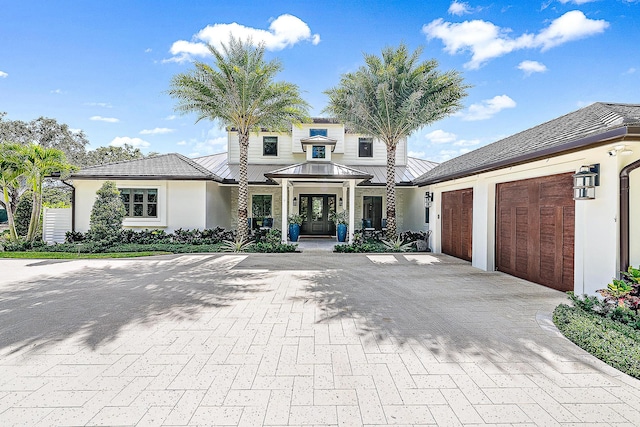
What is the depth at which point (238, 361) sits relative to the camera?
3.64 m

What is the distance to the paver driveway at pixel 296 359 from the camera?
106 inches

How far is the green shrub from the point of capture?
12898mm

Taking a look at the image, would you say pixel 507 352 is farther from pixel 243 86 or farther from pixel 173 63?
pixel 173 63

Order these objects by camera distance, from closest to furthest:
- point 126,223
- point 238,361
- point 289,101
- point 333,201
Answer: point 238,361, point 289,101, point 126,223, point 333,201

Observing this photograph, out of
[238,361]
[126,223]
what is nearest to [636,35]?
[238,361]

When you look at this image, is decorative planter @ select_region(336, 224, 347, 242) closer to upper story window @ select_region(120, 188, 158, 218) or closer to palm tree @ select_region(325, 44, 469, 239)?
palm tree @ select_region(325, 44, 469, 239)

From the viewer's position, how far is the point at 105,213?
12922 mm

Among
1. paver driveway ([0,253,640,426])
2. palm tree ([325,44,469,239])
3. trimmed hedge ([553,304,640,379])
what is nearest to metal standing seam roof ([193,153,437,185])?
palm tree ([325,44,469,239])

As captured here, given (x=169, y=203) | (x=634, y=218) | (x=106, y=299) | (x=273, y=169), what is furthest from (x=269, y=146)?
(x=634, y=218)

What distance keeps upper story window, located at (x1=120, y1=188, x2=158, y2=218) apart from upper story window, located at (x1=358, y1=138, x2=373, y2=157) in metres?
11.9

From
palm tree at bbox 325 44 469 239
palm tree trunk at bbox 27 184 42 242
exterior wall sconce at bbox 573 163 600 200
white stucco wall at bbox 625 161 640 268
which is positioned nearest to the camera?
white stucco wall at bbox 625 161 640 268

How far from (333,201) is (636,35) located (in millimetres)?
13910

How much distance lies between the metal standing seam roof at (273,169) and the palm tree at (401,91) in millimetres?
3711

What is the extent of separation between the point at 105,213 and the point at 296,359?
12.8 meters
